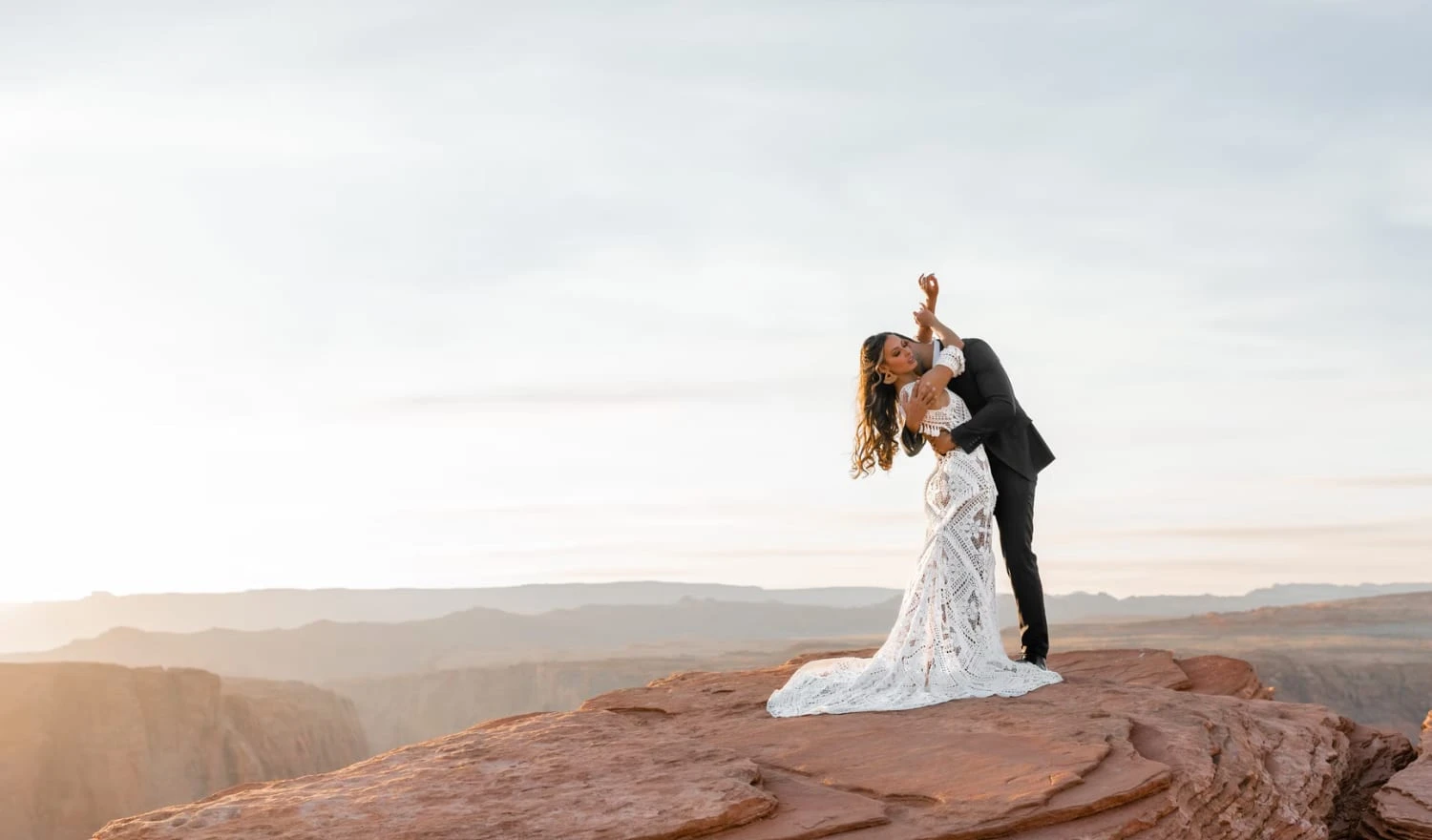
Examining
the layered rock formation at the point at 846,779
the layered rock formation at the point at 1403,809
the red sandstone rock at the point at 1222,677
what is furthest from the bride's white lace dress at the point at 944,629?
the red sandstone rock at the point at 1222,677

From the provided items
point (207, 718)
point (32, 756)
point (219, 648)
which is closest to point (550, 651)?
point (219, 648)

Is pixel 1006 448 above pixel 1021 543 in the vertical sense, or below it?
above

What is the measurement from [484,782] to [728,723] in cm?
197

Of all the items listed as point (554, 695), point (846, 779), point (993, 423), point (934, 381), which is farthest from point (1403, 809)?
point (554, 695)

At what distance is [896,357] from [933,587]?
1633 millimetres

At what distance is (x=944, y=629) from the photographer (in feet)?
27.2

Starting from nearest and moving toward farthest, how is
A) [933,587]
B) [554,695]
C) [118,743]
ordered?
[933,587] < [118,743] < [554,695]

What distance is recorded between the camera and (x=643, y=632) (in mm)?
102625

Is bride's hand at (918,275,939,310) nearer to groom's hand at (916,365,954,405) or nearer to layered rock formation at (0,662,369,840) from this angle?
groom's hand at (916,365,954,405)

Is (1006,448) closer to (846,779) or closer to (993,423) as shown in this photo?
(993,423)

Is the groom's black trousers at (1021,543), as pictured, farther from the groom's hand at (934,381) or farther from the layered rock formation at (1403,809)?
the layered rock formation at (1403,809)

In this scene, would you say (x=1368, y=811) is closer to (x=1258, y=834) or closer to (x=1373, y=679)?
(x=1258, y=834)

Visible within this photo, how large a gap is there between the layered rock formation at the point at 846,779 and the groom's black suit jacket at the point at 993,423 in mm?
1663

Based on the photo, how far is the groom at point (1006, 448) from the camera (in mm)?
8586
